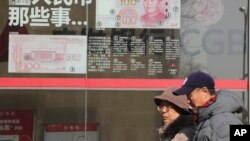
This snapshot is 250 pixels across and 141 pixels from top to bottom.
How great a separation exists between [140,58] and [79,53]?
Result: 2.40 feet

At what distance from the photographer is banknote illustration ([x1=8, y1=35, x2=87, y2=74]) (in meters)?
6.61

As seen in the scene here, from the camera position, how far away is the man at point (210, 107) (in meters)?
3.51

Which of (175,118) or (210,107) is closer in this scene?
(210,107)

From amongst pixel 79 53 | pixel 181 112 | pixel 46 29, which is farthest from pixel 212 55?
pixel 181 112

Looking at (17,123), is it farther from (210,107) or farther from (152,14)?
(210,107)

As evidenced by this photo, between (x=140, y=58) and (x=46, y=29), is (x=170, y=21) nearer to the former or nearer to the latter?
(x=140, y=58)

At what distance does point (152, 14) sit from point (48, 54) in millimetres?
1338

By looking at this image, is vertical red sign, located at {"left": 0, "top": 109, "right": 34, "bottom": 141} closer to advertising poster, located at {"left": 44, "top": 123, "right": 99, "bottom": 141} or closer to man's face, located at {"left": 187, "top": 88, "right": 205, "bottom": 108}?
advertising poster, located at {"left": 44, "top": 123, "right": 99, "bottom": 141}

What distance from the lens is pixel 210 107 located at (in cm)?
362

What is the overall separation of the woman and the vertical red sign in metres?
2.94

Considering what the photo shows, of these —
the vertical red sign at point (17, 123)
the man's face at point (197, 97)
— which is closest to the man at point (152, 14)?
the vertical red sign at point (17, 123)

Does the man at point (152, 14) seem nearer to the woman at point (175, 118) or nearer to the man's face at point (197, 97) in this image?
the woman at point (175, 118)

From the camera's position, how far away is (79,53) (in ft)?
21.7

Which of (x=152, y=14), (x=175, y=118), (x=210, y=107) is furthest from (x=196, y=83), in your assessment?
(x=152, y=14)
